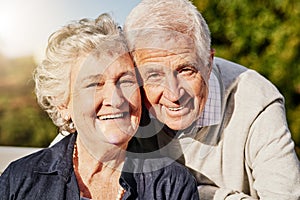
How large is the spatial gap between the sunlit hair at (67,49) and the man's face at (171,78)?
0.38 feet

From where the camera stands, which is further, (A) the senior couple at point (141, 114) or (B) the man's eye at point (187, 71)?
(B) the man's eye at point (187, 71)

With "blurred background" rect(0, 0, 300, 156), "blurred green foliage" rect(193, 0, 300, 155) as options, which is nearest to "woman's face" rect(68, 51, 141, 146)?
"blurred background" rect(0, 0, 300, 156)

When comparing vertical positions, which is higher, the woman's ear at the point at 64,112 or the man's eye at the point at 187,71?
the man's eye at the point at 187,71

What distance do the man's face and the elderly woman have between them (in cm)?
6

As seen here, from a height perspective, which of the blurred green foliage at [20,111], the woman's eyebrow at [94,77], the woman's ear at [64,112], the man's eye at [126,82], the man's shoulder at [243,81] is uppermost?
the woman's eyebrow at [94,77]

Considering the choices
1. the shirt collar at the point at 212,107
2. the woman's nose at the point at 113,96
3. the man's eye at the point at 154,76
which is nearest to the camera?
the woman's nose at the point at 113,96

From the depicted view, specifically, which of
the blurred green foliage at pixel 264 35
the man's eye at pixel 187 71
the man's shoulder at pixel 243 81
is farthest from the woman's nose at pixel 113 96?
the blurred green foliage at pixel 264 35

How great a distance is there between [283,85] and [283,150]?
176 centimetres

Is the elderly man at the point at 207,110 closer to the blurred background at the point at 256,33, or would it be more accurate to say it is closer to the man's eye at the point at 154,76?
the man's eye at the point at 154,76

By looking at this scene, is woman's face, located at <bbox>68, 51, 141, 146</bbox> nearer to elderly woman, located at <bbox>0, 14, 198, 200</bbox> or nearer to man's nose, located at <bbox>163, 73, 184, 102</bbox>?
elderly woman, located at <bbox>0, 14, 198, 200</bbox>

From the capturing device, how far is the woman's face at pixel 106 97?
2.20 m

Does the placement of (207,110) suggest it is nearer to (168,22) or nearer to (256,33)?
(168,22)

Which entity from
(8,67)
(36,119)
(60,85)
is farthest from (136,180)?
(8,67)

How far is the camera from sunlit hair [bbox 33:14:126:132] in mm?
2203
